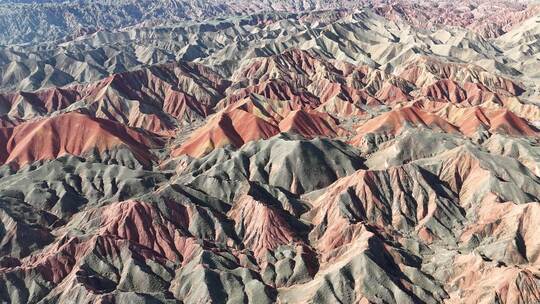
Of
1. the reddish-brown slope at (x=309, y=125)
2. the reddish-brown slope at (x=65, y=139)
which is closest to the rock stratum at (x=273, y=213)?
the reddish-brown slope at (x=65, y=139)

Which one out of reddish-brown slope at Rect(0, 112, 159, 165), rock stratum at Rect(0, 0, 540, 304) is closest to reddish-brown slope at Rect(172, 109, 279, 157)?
rock stratum at Rect(0, 0, 540, 304)

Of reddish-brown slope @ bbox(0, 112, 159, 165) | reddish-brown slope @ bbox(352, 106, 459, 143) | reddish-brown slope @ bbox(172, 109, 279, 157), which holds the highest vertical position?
reddish-brown slope @ bbox(0, 112, 159, 165)

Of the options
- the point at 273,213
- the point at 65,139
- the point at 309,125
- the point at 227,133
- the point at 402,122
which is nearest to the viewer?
the point at 273,213

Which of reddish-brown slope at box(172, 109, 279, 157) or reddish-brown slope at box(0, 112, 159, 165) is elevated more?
reddish-brown slope at box(0, 112, 159, 165)

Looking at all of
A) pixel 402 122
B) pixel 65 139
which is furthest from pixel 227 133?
pixel 402 122

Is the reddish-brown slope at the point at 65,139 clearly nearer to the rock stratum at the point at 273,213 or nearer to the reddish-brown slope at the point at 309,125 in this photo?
the rock stratum at the point at 273,213

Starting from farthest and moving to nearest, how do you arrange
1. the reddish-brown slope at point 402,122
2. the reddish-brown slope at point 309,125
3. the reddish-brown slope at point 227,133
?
the reddish-brown slope at point 309,125
the reddish-brown slope at point 402,122
the reddish-brown slope at point 227,133

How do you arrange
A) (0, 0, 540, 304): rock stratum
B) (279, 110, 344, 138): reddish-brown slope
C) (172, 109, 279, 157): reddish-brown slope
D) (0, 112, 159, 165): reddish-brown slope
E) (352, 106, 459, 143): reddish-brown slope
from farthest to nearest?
(279, 110, 344, 138): reddish-brown slope
(352, 106, 459, 143): reddish-brown slope
(172, 109, 279, 157): reddish-brown slope
(0, 112, 159, 165): reddish-brown slope
(0, 0, 540, 304): rock stratum

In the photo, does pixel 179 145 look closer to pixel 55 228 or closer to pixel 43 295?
pixel 55 228

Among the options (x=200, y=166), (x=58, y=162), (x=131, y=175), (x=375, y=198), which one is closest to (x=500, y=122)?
(x=375, y=198)

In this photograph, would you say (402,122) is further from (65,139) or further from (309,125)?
(65,139)

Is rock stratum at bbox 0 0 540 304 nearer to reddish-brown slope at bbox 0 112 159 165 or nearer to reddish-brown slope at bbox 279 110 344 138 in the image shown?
reddish-brown slope at bbox 0 112 159 165
